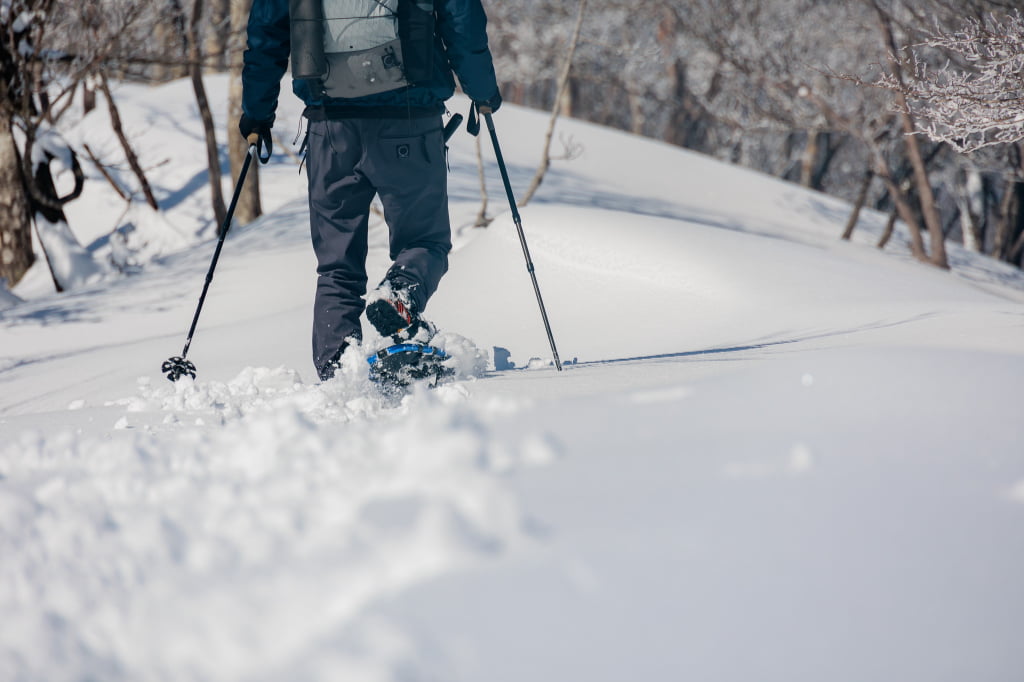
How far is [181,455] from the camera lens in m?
1.93

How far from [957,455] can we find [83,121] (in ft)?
42.3

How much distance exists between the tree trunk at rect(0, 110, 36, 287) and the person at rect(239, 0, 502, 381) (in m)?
6.02

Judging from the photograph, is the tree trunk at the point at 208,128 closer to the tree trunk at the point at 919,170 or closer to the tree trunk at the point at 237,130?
the tree trunk at the point at 237,130

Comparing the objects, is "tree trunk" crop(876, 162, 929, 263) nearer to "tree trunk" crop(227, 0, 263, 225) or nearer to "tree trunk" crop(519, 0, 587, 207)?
"tree trunk" crop(519, 0, 587, 207)

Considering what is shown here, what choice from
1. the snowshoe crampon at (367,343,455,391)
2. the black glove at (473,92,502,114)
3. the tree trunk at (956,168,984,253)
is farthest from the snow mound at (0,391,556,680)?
the tree trunk at (956,168,984,253)

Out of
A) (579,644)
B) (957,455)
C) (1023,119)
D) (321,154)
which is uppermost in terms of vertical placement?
(1023,119)

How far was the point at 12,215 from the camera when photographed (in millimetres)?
8172

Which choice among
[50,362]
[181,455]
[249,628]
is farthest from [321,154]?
[50,362]

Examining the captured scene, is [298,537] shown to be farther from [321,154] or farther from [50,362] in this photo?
[50,362]

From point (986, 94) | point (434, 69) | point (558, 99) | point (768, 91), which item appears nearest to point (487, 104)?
point (434, 69)

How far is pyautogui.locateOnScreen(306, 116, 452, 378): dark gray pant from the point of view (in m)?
3.06

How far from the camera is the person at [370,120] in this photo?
9.54 feet

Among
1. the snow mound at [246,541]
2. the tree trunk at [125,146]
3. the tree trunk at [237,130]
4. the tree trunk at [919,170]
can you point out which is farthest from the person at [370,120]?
the tree trunk at [125,146]

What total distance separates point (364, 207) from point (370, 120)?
36cm
